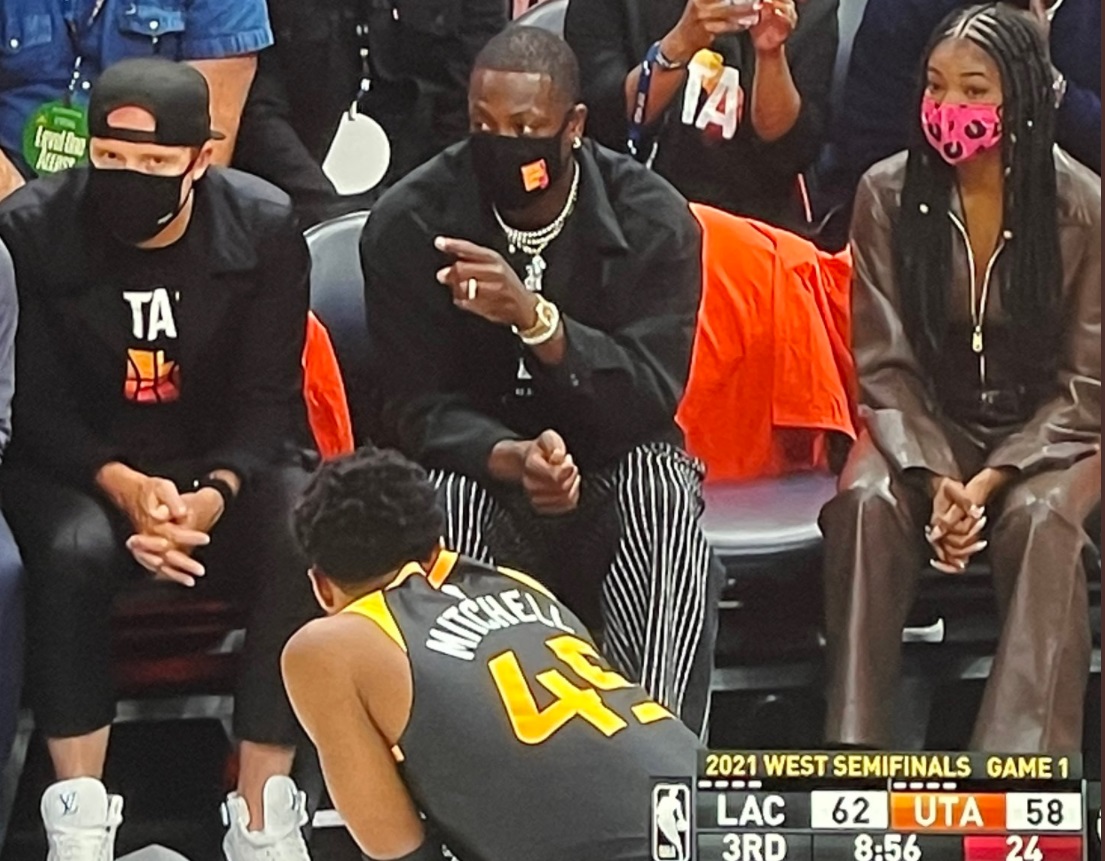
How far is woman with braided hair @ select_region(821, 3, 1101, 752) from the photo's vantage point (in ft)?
9.21

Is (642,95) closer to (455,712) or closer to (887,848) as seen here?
(455,712)

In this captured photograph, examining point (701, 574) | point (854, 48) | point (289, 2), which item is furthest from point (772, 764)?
point (289, 2)

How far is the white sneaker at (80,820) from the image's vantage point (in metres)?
2.75

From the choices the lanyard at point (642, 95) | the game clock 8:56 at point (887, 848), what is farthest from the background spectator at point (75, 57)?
the game clock 8:56 at point (887, 848)

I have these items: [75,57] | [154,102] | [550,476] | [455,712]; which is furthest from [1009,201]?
[75,57]

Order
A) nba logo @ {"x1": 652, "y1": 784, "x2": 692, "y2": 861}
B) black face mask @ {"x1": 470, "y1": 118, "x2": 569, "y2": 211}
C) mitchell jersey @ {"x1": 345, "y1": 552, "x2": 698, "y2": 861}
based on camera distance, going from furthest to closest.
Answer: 1. black face mask @ {"x1": 470, "y1": 118, "x2": 569, "y2": 211}
2. nba logo @ {"x1": 652, "y1": 784, "x2": 692, "y2": 861}
3. mitchell jersey @ {"x1": 345, "y1": 552, "x2": 698, "y2": 861}

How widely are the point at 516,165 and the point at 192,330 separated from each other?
520mm

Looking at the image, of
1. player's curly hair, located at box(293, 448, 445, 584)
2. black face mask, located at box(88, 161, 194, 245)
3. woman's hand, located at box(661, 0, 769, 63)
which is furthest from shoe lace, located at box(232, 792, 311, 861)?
woman's hand, located at box(661, 0, 769, 63)

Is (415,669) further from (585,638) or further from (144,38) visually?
(144,38)

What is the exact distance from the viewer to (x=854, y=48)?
284 centimetres

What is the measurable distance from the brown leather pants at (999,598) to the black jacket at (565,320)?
0.31 meters

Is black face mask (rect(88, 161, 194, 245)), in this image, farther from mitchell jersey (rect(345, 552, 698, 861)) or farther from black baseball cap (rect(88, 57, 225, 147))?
mitchell jersey (rect(345, 552, 698, 861))

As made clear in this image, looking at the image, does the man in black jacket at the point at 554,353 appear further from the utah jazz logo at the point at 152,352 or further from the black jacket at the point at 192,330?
the utah jazz logo at the point at 152,352

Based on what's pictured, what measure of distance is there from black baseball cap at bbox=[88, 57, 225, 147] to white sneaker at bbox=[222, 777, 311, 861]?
36.2 inches
